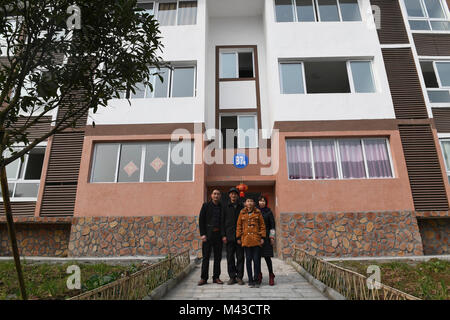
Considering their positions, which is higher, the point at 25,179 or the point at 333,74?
the point at 333,74

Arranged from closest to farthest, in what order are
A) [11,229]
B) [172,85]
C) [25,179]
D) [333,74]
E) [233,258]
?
[11,229] → [233,258] → [25,179] → [172,85] → [333,74]

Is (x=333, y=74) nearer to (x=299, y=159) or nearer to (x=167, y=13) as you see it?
(x=299, y=159)

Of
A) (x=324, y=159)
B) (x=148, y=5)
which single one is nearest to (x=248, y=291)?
(x=324, y=159)

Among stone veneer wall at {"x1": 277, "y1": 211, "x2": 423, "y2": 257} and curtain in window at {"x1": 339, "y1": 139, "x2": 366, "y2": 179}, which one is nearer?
stone veneer wall at {"x1": 277, "y1": 211, "x2": 423, "y2": 257}

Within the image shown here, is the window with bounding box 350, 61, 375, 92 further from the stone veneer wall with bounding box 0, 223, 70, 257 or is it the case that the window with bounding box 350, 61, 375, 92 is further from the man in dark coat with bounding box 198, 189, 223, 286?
the stone veneer wall with bounding box 0, 223, 70, 257

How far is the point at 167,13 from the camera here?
37.0 ft

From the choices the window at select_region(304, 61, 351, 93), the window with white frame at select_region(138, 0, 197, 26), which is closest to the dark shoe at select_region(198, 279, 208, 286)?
the window at select_region(304, 61, 351, 93)

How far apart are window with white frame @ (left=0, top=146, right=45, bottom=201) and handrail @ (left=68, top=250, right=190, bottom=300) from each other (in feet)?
23.2

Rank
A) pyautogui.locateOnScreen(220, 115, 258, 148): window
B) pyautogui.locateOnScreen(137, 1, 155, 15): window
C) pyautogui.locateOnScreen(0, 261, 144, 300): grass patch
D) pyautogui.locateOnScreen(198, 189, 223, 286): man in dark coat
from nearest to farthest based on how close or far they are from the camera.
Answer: pyautogui.locateOnScreen(0, 261, 144, 300): grass patch
pyautogui.locateOnScreen(198, 189, 223, 286): man in dark coat
pyautogui.locateOnScreen(220, 115, 258, 148): window
pyautogui.locateOnScreen(137, 1, 155, 15): window

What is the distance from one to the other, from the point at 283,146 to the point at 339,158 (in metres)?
2.03

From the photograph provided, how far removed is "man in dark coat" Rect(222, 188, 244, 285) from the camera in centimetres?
483

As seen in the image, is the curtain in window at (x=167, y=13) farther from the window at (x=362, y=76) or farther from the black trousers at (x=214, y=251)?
the black trousers at (x=214, y=251)
